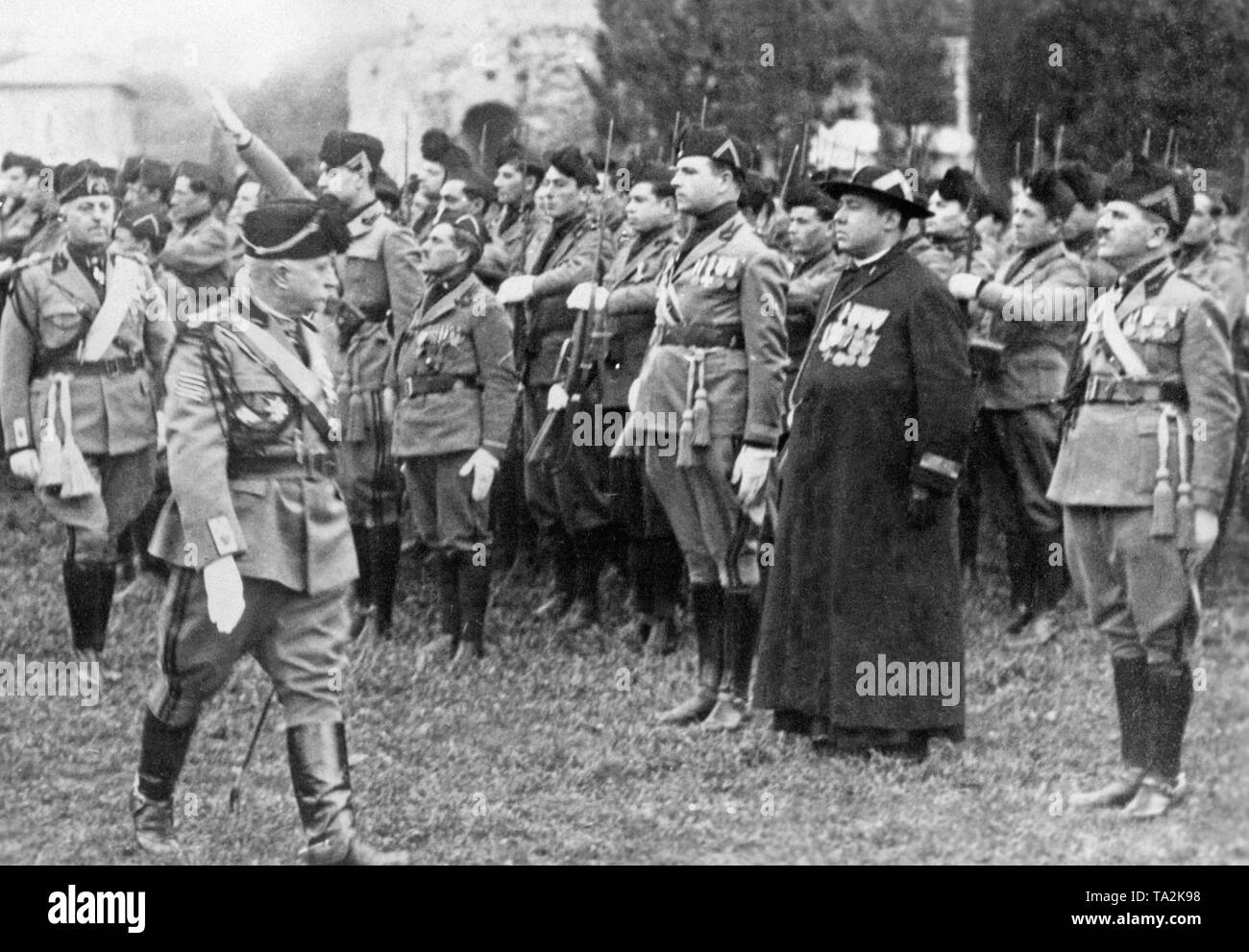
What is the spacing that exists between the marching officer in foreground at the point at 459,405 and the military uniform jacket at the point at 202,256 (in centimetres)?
104

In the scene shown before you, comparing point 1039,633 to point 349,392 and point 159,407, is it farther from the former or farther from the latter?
point 159,407

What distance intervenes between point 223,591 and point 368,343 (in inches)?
146

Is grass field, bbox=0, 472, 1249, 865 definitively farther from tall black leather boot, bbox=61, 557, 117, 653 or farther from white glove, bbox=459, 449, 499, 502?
white glove, bbox=459, 449, 499, 502

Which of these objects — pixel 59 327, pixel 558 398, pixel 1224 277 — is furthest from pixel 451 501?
pixel 1224 277

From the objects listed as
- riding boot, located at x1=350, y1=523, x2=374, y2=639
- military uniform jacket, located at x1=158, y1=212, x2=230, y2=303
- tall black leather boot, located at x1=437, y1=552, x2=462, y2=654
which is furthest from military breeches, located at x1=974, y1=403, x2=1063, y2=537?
military uniform jacket, located at x1=158, y1=212, x2=230, y2=303

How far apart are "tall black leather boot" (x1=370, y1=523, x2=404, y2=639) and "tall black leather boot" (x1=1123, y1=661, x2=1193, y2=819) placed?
3.91 m

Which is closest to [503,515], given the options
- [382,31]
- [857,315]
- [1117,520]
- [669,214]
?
[669,214]

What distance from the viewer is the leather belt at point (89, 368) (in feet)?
29.8

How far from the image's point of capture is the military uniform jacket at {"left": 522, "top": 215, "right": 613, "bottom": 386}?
975 centimetres

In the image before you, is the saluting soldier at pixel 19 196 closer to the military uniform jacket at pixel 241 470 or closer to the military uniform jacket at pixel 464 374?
the military uniform jacket at pixel 464 374

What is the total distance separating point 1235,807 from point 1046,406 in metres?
3.78

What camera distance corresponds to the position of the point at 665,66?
1872cm

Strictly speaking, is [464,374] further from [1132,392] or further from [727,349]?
[1132,392]

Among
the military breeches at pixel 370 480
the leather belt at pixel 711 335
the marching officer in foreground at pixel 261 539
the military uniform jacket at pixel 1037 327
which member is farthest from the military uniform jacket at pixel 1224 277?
the military breeches at pixel 370 480
